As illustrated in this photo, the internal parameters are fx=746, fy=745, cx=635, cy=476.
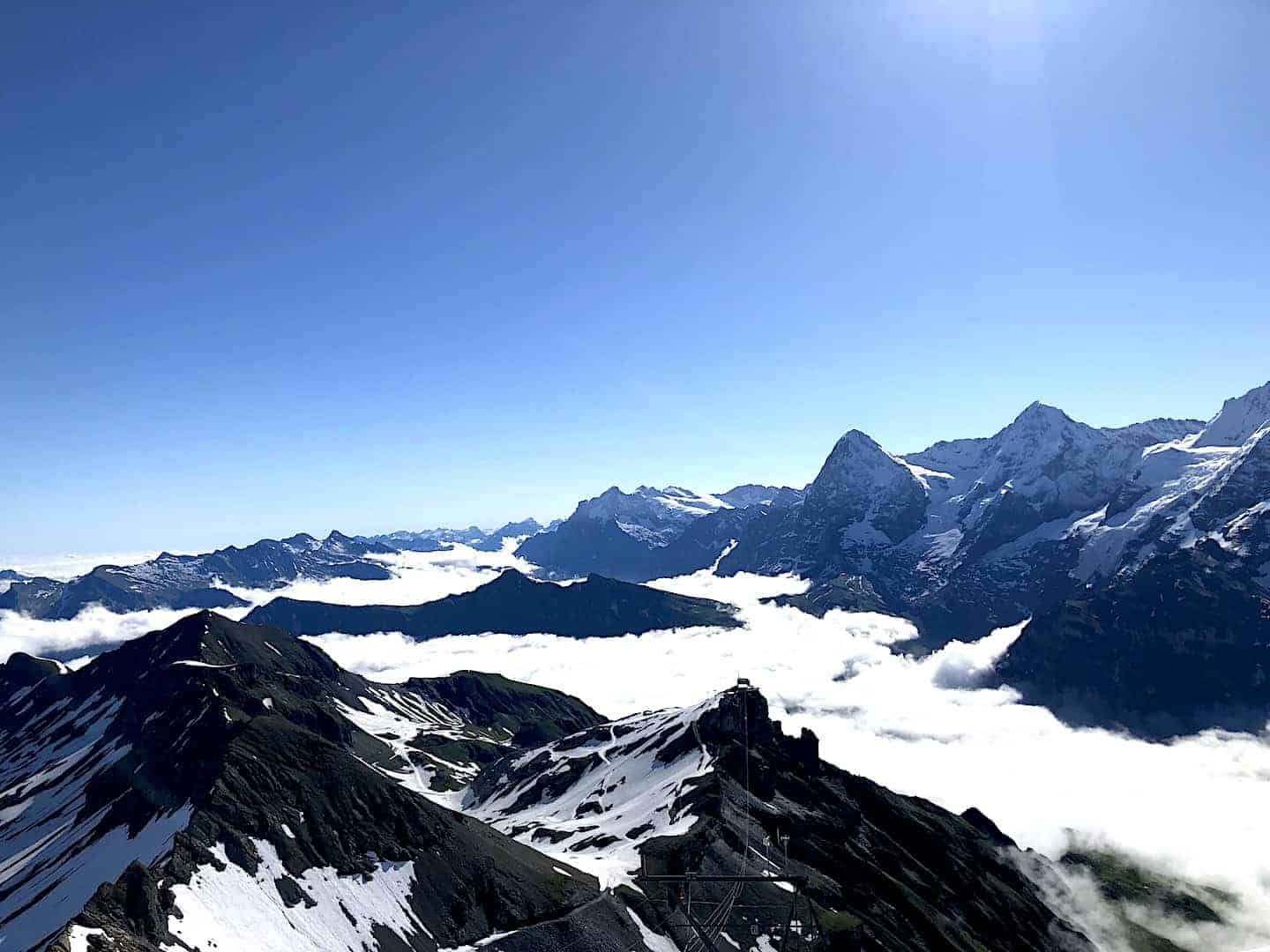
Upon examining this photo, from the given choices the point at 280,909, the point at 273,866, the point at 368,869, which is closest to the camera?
the point at 280,909

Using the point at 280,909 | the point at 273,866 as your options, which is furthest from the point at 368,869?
the point at 280,909

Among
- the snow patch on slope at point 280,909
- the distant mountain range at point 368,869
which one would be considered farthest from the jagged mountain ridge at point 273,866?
the distant mountain range at point 368,869

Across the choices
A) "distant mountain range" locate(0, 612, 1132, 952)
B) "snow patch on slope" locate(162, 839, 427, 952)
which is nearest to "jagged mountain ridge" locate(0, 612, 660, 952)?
"snow patch on slope" locate(162, 839, 427, 952)

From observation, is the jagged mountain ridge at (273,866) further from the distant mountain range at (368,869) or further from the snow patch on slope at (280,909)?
the distant mountain range at (368,869)

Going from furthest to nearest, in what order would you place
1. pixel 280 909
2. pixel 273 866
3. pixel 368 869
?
pixel 368 869 < pixel 273 866 < pixel 280 909

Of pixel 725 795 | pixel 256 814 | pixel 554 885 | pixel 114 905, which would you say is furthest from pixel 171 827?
pixel 725 795

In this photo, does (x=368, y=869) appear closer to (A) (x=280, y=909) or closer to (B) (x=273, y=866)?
(B) (x=273, y=866)

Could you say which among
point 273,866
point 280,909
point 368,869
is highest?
point 273,866

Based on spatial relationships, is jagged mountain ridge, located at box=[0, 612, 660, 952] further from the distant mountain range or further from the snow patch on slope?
the distant mountain range

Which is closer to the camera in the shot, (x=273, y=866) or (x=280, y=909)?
(x=280, y=909)

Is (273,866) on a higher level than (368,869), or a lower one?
higher

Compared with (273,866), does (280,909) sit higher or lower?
lower

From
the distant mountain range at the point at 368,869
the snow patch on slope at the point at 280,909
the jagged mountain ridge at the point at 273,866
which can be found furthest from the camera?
the jagged mountain ridge at the point at 273,866
